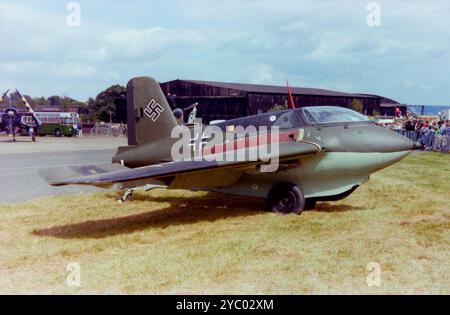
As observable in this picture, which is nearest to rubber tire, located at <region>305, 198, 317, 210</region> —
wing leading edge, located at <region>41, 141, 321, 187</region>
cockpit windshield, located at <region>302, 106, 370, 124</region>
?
wing leading edge, located at <region>41, 141, 321, 187</region>

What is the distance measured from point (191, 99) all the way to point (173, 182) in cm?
4866

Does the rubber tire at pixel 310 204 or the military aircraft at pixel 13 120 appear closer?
the rubber tire at pixel 310 204

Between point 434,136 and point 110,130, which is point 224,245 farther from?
point 110,130

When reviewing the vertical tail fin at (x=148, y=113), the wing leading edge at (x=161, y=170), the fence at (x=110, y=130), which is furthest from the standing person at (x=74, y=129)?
the wing leading edge at (x=161, y=170)

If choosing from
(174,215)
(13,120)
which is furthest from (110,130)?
(174,215)

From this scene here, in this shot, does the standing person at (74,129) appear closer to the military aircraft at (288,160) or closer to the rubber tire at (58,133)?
the rubber tire at (58,133)

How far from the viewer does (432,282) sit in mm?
5324

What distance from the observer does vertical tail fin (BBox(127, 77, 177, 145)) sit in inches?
426

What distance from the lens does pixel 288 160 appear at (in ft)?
30.2

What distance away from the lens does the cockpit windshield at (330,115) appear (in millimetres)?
9422

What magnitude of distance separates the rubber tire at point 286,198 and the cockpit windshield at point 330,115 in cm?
153

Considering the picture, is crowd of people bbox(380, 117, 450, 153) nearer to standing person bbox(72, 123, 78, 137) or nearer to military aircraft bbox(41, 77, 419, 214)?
military aircraft bbox(41, 77, 419, 214)

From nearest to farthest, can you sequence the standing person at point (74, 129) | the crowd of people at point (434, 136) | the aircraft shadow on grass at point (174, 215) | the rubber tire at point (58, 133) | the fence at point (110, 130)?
the aircraft shadow on grass at point (174, 215), the crowd of people at point (434, 136), the rubber tire at point (58, 133), the standing person at point (74, 129), the fence at point (110, 130)
